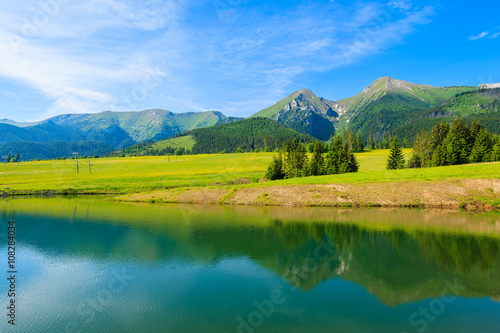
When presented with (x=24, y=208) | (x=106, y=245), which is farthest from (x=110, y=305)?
(x=24, y=208)

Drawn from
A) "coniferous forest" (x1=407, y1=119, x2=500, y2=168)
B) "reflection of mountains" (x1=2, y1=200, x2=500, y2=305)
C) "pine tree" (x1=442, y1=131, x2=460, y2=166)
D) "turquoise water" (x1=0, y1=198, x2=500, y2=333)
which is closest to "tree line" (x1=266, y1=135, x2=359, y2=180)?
"coniferous forest" (x1=407, y1=119, x2=500, y2=168)

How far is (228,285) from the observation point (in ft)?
68.5

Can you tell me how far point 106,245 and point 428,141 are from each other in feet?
355

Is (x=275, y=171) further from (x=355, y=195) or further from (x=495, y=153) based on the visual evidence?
(x=495, y=153)

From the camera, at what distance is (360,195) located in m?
56.4

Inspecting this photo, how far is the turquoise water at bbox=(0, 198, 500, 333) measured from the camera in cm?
1602

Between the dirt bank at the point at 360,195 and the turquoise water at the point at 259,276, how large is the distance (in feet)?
31.5

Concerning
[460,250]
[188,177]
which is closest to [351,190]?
[460,250]

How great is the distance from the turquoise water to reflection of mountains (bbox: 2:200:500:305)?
149 millimetres

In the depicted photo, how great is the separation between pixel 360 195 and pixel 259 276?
1616 inches

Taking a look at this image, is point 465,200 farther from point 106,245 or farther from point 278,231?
point 106,245

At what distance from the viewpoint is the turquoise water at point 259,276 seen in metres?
16.0

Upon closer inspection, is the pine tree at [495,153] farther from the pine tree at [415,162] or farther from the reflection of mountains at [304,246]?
the reflection of mountains at [304,246]

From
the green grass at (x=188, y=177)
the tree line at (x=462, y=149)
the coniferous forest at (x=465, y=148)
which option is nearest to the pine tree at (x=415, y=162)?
the tree line at (x=462, y=149)
